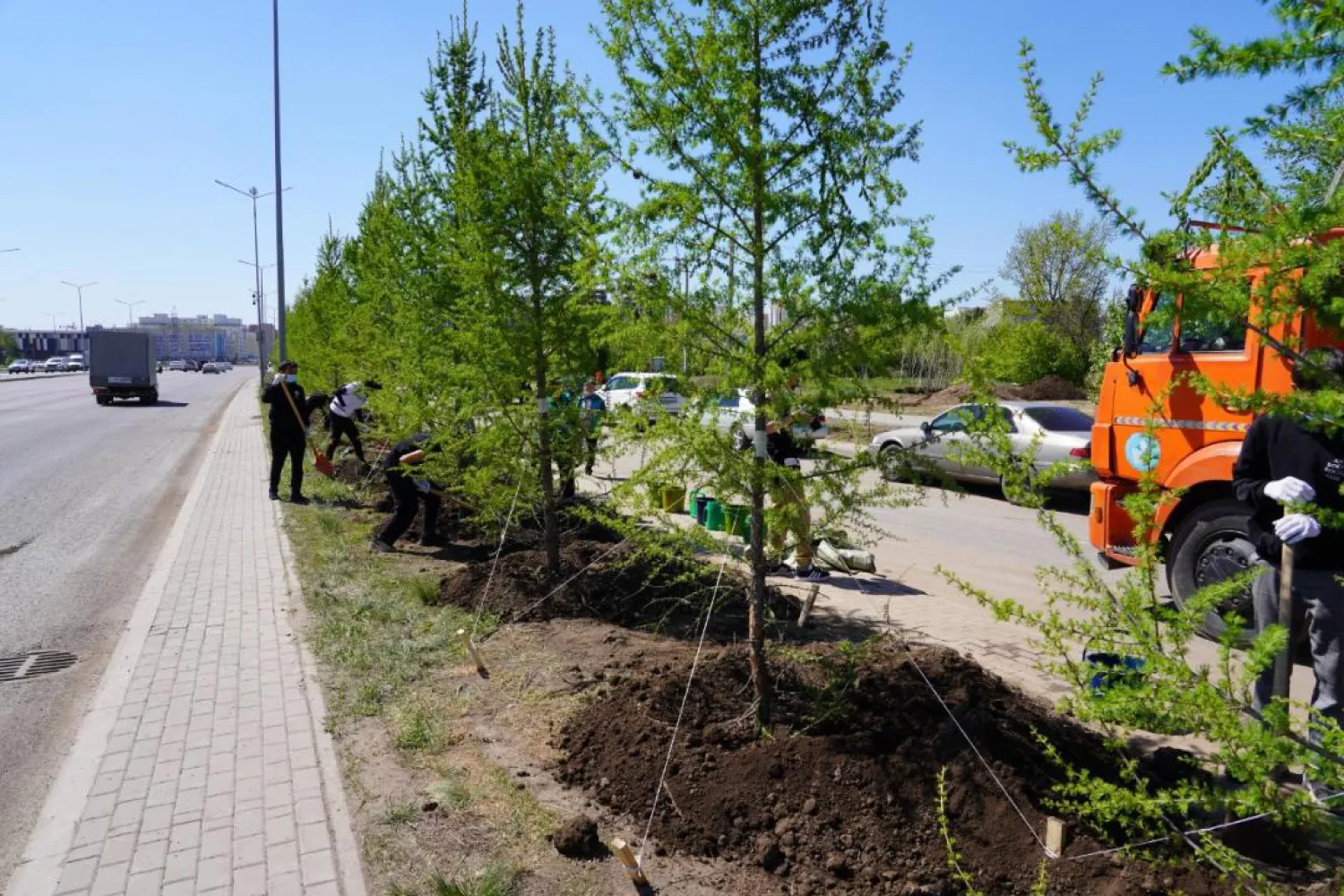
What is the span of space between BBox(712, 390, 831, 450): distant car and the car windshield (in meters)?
10.0

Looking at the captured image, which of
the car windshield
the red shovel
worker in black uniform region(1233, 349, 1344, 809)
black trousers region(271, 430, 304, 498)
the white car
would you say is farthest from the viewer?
the car windshield

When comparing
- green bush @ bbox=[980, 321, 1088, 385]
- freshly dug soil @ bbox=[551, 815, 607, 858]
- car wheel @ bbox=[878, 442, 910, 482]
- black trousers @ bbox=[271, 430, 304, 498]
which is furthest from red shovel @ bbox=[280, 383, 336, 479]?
green bush @ bbox=[980, 321, 1088, 385]

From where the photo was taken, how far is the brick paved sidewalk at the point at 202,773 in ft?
11.3

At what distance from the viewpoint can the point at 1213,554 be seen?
6.11 meters

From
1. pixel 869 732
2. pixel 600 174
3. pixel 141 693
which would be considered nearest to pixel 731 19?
pixel 600 174

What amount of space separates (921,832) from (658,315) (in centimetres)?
239

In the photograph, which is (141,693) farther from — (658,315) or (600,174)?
(600,174)

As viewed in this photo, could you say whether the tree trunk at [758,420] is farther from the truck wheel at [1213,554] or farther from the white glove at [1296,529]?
the truck wheel at [1213,554]

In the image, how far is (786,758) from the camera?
3.76 metres

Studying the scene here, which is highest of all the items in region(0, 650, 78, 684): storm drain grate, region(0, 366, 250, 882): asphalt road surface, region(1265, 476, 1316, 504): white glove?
region(1265, 476, 1316, 504): white glove

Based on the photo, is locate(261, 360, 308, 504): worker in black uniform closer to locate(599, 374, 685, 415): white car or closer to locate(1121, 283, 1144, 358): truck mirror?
locate(599, 374, 685, 415): white car

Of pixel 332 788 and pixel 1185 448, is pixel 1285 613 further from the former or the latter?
pixel 332 788

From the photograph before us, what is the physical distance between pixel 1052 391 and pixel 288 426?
88.8 ft

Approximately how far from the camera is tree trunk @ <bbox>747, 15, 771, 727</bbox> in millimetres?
3977
